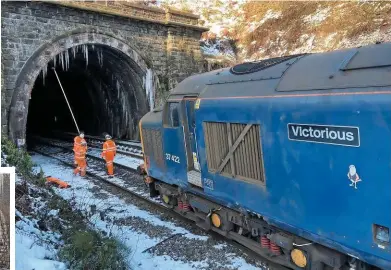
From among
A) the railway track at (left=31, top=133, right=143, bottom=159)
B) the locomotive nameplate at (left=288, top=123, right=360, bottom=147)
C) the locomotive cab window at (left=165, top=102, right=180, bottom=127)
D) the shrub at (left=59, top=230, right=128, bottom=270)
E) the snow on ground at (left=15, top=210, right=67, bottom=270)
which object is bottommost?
the shrub at (left=59, top=230, right=128, bottom=270)

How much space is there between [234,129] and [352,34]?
56.6ft

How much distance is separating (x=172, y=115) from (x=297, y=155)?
11.0 feet

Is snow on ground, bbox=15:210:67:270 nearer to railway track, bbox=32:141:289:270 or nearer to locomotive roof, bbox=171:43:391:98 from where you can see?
railway track, bbox=32:141:289:270

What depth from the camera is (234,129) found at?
5.55m

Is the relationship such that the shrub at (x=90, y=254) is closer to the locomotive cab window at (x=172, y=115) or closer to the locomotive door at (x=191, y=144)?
the locomotive door at (x=191, y=144)

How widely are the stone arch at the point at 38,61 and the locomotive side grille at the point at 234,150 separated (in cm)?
1169

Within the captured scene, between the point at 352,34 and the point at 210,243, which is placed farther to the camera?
the point at 352,34

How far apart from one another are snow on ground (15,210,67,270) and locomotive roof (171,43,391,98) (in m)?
3.25

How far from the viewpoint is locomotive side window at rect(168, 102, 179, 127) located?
7117 millimetres

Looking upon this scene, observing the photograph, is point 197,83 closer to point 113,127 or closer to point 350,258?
point 350,258

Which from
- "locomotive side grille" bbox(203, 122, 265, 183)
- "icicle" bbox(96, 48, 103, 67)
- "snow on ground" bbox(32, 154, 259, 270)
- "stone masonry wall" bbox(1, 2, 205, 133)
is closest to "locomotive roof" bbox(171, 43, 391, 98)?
"locomotive side grille" bbox(203, 122, 265, 183)

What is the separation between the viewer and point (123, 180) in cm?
1164

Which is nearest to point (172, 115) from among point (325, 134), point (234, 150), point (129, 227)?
point (234, 150)

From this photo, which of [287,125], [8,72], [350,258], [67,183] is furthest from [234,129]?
[8,72]
